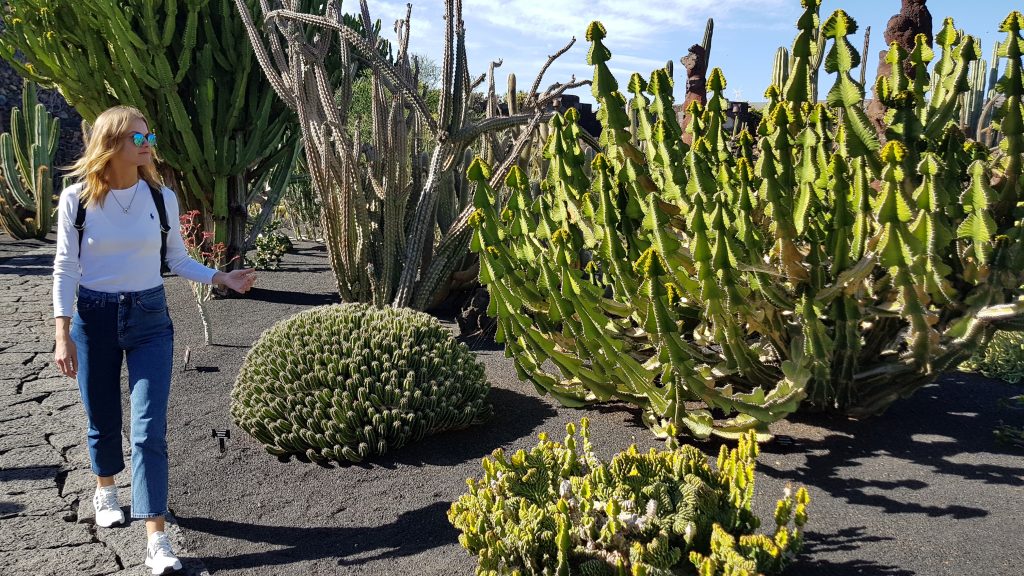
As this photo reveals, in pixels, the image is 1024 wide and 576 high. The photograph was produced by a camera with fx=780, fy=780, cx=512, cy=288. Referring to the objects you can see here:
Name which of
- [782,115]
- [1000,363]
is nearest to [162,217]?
[782,115]

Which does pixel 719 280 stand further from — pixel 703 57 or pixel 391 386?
pixel 703 57

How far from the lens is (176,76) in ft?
25.1

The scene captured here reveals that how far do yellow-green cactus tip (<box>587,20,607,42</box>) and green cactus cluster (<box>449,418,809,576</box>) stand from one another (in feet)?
6.46

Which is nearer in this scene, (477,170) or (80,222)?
(80,222)

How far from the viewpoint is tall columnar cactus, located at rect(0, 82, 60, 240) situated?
13031 millimetres

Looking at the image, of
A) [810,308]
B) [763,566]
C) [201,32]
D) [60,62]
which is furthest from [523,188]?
[60,62]

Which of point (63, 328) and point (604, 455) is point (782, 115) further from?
point (63, 328)

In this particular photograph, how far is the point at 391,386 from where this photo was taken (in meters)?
3.94

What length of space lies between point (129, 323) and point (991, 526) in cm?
335

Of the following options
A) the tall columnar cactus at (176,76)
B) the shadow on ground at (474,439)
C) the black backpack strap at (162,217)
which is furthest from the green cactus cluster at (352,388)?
the tall columnar cactus at (176,76)

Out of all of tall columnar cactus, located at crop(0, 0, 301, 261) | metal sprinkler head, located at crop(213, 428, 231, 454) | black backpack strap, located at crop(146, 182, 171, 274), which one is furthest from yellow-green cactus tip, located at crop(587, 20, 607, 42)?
tall columnar cactus, located at crop(0, 0, 301, 261)

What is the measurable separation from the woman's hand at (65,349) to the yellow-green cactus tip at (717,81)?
9.85ft

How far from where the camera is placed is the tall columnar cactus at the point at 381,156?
19.2 feet

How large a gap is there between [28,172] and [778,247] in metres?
14.5
